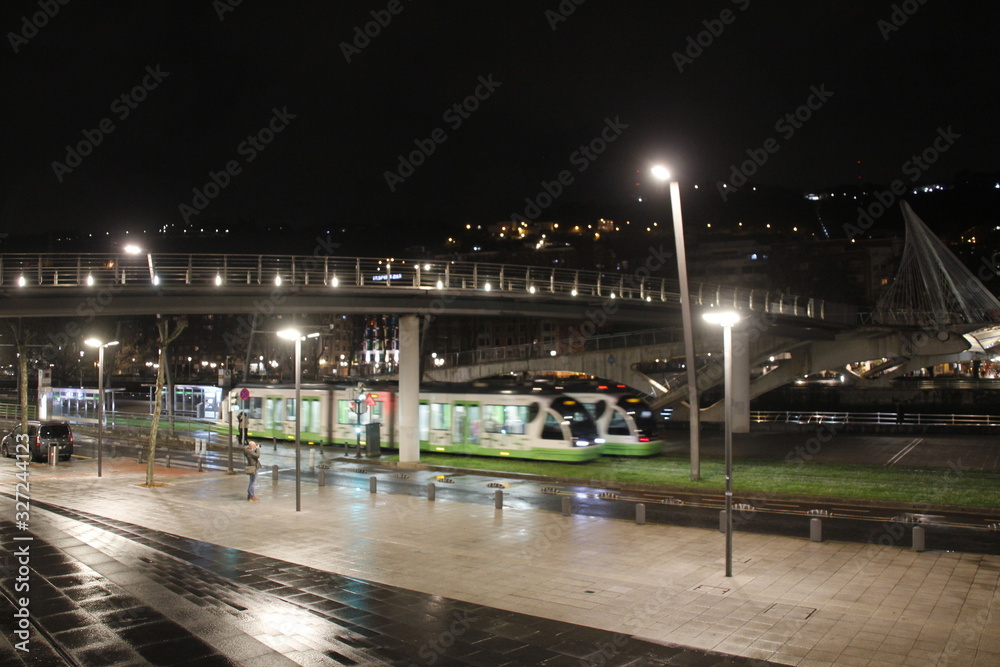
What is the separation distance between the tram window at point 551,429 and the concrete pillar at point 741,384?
57.6ft

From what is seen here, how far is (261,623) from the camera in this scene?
9.42 meters

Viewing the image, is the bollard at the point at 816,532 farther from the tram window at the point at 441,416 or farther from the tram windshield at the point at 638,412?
the tram window at the point at 441,416

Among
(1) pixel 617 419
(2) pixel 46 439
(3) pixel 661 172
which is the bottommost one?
(2) pixel 46 439

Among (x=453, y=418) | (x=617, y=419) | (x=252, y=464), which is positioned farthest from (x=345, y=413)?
(x=252, y=464)

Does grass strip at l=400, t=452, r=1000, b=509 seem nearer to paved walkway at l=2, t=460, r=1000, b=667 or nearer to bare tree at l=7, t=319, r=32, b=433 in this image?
paved walkway at l=2, t=460, r=1000, b=667

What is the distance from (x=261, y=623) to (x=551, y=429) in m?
18.6

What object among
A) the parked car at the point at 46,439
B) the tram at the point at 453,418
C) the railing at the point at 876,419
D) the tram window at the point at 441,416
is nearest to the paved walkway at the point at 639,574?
the tram at the point at 453,418

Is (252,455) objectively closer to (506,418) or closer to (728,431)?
(506,418)

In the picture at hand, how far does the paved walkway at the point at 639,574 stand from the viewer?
8.70 meters

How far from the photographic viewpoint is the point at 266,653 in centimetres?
826

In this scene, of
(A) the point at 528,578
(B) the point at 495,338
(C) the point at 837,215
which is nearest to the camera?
(A) the point at 528,578

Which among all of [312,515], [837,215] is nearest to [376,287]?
[312,515]

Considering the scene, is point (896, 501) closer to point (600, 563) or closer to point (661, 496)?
point (661, 496)

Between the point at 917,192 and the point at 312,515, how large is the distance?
166254 millimetres
